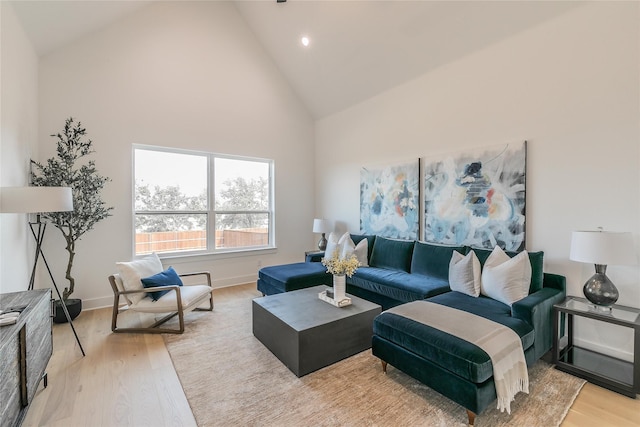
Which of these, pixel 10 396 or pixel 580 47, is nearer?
pixel 10 396

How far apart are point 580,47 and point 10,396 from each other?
4928 millimetres

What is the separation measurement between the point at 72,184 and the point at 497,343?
4.59 m

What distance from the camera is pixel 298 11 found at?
4.27m

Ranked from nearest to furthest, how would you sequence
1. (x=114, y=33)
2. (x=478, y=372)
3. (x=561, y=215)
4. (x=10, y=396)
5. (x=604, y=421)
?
(x=10, y=396) < (x=478, y=372) < (x=604, y=421) < (x=561, y=215) < (x=114, y=33)

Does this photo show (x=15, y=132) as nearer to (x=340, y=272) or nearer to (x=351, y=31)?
(x=340, y=272)

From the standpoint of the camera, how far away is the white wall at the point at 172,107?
379 cm

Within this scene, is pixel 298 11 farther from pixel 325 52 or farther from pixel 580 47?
pixel 580 47

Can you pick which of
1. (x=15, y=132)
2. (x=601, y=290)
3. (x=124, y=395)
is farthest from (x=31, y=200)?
(x=601, y=290)

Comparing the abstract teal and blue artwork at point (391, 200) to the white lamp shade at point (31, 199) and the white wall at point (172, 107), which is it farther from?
the white lamp shade at point (31, 199)

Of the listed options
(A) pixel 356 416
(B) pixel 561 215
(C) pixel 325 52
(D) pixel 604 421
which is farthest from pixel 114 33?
(D) pixel 604 421

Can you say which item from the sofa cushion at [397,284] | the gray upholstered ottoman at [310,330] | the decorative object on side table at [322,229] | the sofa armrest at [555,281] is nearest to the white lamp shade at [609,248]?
the sofa armrest at [555,281]

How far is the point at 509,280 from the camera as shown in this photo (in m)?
2.66

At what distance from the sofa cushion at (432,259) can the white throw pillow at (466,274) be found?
273 mm

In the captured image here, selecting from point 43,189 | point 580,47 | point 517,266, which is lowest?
point 517,266
